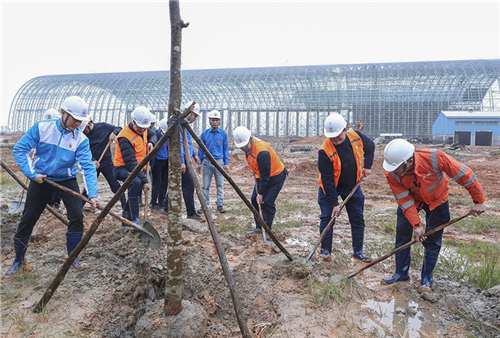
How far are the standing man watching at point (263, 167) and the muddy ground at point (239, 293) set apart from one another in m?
0.70

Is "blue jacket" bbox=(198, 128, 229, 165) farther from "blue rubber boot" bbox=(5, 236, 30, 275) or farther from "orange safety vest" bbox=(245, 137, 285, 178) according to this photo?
"blue rubber boot" bbox=(5, 236, 30, 275)

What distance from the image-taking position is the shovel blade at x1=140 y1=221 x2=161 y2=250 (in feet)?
12.8

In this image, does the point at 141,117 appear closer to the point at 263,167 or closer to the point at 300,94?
the point at 263,167

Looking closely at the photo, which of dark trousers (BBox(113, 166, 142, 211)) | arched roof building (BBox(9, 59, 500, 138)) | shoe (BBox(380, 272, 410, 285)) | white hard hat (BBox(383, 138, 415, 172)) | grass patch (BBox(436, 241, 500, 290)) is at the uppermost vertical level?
arched roof building (BBox(9, 59, 500, 138))

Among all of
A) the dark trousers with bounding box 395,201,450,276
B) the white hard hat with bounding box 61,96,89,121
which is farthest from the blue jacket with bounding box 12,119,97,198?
the dark trousers with bounding box 395,201,450,276

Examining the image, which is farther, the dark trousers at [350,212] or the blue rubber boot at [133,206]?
the blue rubber boot at [133,206]

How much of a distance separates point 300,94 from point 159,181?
26.8 m

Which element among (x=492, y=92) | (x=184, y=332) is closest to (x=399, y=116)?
(x=492, y=92)

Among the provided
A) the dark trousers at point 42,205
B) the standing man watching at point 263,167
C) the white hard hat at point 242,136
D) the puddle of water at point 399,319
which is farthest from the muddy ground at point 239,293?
the white hard hat at point 242,136

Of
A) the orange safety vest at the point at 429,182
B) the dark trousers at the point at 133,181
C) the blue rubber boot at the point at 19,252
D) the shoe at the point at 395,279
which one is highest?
the orange safety vest at the point at 429,182

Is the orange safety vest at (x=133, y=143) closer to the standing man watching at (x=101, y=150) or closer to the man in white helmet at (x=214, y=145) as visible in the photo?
the standing man watching at (x=101, y=150)

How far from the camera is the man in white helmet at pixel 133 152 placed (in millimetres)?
4922

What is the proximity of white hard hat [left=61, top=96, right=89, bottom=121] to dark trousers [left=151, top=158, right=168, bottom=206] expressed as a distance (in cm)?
288

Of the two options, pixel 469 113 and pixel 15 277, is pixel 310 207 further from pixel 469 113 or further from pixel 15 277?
pixel 469 113
